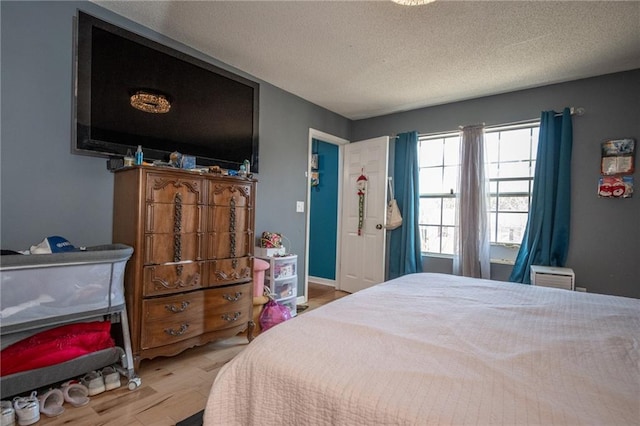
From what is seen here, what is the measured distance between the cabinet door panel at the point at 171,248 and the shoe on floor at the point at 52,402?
808 mm

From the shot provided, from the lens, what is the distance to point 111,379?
6.23ft

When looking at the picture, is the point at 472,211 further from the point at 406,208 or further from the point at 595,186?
the point at 595,186

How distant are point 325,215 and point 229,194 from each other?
2.72 metres

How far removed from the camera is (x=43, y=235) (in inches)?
78.3

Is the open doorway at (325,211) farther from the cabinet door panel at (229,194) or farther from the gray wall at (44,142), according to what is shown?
the gray wall at (44,142)

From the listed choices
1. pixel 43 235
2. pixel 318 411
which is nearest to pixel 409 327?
pixel 318 411

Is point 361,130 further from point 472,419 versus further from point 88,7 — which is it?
point 472,419

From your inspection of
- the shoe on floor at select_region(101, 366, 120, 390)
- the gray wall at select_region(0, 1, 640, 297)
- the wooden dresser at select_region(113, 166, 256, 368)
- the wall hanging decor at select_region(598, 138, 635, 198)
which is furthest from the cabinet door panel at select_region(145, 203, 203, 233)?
the wall hanging decor at select_region(598, 138, 635, 198)

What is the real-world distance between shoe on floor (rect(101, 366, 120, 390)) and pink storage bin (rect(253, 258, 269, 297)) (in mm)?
1221

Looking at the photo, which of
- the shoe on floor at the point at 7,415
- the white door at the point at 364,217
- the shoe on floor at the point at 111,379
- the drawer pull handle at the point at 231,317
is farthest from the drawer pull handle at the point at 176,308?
the white door at the point at 364,217

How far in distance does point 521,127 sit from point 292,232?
286 cm

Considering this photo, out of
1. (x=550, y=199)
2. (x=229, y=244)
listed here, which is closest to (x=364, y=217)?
(x=550, y=199)

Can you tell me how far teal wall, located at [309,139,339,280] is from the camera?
16.3 ft

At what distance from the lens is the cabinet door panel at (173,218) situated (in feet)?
6.82
